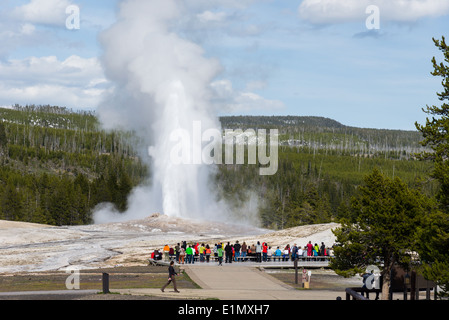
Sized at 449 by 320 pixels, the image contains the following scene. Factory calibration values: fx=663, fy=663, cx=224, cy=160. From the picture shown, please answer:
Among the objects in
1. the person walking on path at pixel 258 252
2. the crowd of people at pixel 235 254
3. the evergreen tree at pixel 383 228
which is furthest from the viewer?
the person walking on path at pixel 258 252

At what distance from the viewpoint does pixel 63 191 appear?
360ft

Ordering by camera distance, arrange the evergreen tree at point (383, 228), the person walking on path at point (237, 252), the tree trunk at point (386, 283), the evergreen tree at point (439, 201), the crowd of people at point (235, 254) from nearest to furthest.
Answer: the evergreen tree at point (439, 201)
the tree trunk at point (386, 283)
the evergreen tree at point (383, 228)
the crowd of people at point (235, 254)
the person walking on path at point (237, 252)

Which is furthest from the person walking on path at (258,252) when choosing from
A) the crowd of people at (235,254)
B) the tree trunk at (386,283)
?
the tree trunk at (386,283)

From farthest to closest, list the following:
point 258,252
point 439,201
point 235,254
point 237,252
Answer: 1. point 235,254
2. point 237,252
3. point 258,252
4. point 439,201

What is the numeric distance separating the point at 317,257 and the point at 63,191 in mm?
73509

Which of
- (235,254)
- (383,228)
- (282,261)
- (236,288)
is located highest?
(383,228)

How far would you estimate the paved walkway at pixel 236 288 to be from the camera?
25047 mm

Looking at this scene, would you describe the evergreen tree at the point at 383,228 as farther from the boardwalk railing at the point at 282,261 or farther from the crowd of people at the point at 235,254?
the crowd of people at the point at 235,254

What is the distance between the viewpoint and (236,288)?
2931 centimetres

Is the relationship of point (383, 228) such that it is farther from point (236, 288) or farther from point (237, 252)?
point (237, 252)

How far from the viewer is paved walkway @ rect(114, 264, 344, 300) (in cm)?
2505

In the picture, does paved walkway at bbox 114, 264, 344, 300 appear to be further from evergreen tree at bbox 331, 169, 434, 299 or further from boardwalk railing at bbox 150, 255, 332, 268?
boardwalk railing at bbox 150, 255, 332, 268

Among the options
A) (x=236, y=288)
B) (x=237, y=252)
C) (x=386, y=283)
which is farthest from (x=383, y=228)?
(x=237, y=252)
